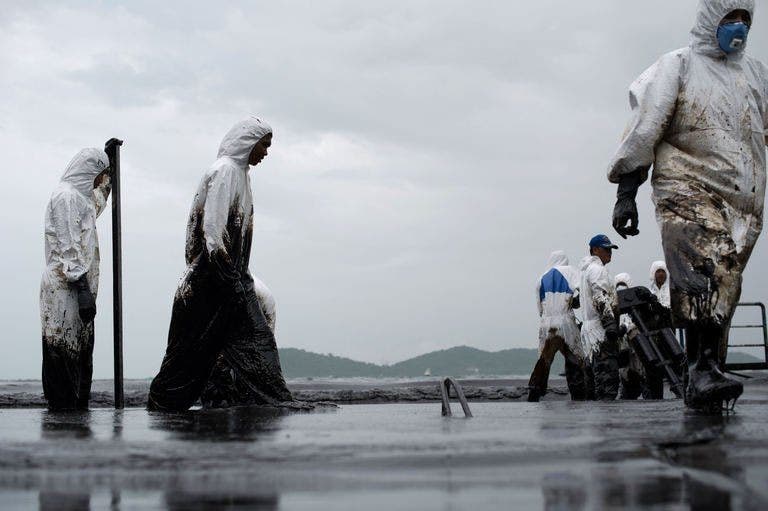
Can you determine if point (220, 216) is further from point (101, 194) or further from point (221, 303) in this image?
point (101, 194)

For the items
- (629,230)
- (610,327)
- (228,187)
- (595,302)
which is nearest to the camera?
(629,230)

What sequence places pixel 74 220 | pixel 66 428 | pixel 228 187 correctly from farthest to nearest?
pixel 74 220
pixel 228 187
pixel 66 428

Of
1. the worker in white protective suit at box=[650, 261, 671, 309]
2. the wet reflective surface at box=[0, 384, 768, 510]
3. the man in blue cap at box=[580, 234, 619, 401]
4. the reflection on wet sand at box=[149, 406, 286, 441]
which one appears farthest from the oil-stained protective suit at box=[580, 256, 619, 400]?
the wet reflective surface at box=[0, 384, 768, 510]

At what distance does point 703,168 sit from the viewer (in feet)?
22.2

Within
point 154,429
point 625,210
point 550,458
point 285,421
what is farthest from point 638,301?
point 550,458

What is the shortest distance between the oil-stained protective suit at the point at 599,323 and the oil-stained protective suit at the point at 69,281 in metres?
6.31

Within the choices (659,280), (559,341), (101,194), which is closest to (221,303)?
(101,194)

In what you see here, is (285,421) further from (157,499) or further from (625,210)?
(157,499)

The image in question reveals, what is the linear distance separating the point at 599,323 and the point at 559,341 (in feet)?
2.28

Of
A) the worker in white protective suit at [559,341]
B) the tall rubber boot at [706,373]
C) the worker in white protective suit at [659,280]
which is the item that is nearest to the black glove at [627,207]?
the tall rubber boot at [706,373]

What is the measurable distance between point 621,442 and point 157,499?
6.16ft

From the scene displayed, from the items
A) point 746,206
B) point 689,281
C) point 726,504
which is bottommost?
point 726,504

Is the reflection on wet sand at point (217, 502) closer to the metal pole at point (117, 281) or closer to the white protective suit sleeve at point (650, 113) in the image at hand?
the white protective suit sleeve at point (650, 113)

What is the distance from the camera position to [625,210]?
6.97m
